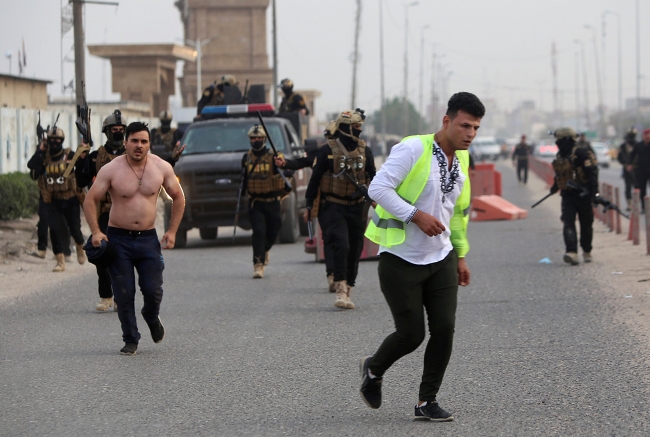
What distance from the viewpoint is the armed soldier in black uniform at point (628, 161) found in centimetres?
2396

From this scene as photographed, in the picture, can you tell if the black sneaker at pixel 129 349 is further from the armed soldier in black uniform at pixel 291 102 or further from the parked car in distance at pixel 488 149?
the parked car in distance at pixel 488 149

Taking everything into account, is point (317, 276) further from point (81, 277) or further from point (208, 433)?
point (208, 433)

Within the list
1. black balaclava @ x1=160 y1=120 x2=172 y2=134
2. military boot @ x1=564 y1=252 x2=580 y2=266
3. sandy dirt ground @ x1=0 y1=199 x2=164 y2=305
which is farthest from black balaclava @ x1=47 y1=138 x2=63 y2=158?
black balaclava @ x1=160 y1=120 x2=172 y2=134

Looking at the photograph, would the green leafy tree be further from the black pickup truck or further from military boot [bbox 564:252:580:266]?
military boot [bbox 564:252:580:266]

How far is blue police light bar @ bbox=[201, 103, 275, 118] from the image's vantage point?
20633 mm

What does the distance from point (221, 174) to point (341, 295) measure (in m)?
7.91

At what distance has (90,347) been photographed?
8898mm

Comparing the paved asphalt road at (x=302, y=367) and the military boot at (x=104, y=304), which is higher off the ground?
the military boot at (x=104, y=304)

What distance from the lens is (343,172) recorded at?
11.1 m

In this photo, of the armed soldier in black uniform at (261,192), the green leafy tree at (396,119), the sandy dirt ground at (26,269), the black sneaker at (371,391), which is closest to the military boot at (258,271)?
the armed soldier in black uniform at (261,192)

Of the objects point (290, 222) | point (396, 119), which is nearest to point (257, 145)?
point (290, 222)

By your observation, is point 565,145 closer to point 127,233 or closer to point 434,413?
point 127,233

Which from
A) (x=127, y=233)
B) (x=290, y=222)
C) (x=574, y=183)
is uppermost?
(x=574, y=183)

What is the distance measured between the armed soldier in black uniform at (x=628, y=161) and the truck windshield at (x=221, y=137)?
8.78 m
